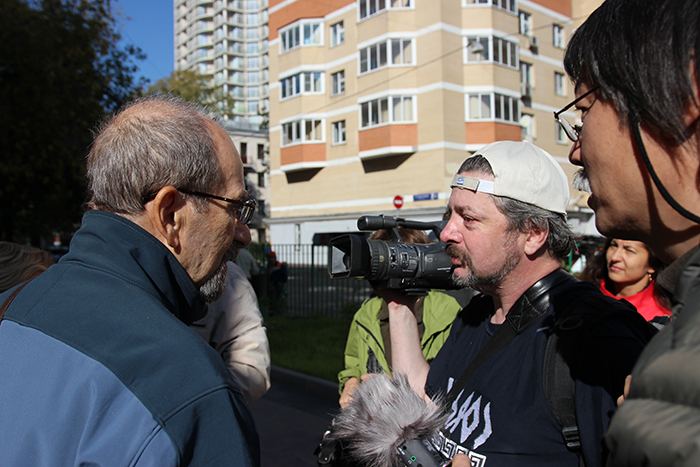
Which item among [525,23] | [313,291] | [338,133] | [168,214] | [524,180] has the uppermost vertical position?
[525,23]

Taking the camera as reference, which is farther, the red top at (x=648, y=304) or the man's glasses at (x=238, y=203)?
the red top at (x=648, y=304)

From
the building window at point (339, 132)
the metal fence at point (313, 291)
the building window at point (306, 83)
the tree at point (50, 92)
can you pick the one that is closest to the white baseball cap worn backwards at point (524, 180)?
the metal fence at point (313, 291)

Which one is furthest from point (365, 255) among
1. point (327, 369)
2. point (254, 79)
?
point (254, 79)

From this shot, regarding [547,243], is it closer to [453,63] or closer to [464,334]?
[464,334]

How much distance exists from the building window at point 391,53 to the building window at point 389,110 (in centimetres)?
177

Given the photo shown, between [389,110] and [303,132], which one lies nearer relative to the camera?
[389,110]

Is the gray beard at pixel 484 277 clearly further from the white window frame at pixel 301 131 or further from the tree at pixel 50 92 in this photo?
the white window frame at pixel 301 131

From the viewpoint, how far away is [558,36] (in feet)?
91.1

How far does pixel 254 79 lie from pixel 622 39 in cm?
8394

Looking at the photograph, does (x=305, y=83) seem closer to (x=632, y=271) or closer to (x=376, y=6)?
(x=376, y=6)

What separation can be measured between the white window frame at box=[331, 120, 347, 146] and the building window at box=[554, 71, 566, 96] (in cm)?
1209

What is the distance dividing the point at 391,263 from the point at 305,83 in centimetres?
2820

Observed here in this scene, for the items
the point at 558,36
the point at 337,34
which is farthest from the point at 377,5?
the point at 558,36

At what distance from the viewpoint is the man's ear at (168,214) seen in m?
1.40
